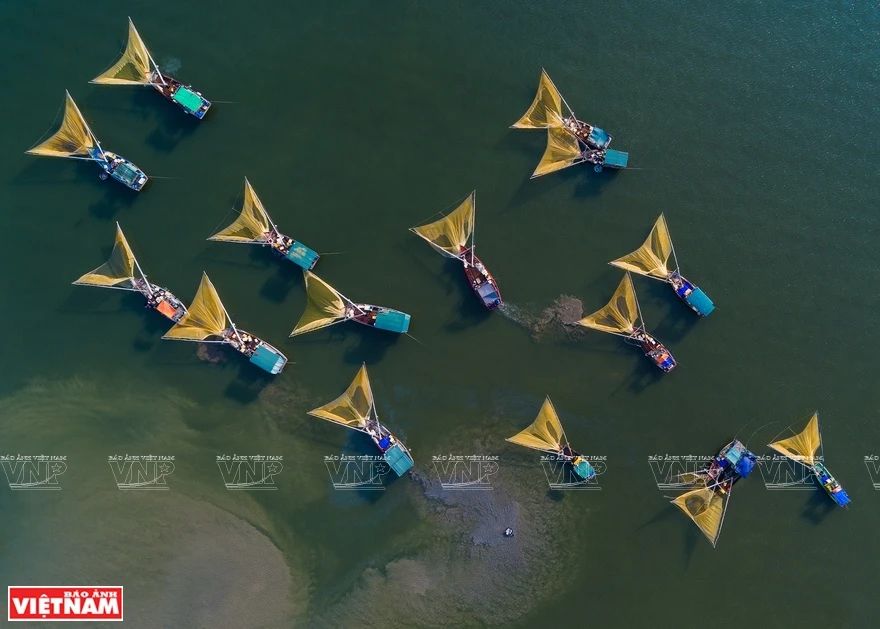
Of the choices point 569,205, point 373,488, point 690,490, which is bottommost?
point 373,488

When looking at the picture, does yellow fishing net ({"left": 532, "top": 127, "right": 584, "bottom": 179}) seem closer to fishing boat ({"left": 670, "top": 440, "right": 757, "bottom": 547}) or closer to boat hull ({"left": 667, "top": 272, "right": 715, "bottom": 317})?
boat hull ({"left": 667, "top": 272, "right": 715, "bottom": 317})

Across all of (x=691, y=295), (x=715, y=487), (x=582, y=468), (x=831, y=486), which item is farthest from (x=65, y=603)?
(x=831, y=486)

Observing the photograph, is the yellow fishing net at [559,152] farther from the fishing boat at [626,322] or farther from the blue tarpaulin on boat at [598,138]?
the fishing boat at [626,322]

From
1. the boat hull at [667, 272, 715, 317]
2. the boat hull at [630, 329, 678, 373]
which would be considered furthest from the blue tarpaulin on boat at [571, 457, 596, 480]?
the boat hull at [667, 272, 715, 317]

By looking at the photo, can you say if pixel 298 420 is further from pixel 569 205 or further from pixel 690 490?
pixel 690 490

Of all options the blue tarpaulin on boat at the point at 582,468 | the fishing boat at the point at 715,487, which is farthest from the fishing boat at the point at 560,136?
the fishing boat at the point at 715,487

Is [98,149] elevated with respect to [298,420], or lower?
elevated

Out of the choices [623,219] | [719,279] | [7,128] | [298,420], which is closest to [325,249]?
[298,420]
